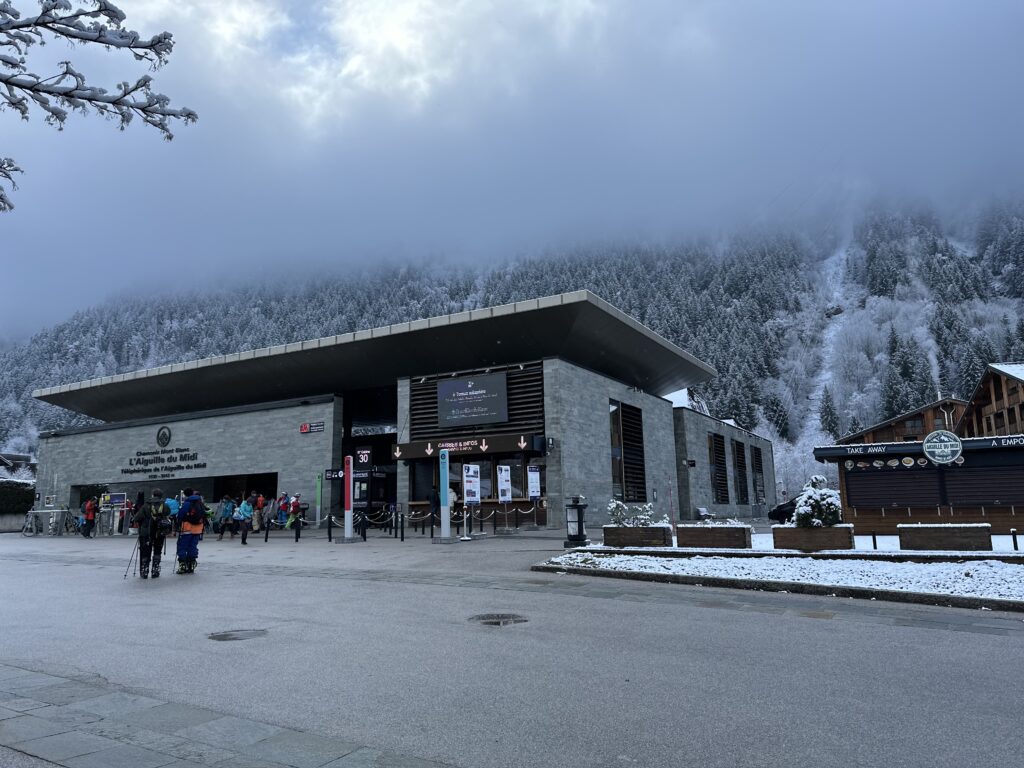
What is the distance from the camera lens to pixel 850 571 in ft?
39.4

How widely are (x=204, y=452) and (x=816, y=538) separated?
35318mm

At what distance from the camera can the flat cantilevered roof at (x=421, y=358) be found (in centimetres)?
3053

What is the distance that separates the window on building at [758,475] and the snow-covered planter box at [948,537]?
137 ft

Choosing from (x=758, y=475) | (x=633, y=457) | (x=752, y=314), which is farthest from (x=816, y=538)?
(x=752, y=314)

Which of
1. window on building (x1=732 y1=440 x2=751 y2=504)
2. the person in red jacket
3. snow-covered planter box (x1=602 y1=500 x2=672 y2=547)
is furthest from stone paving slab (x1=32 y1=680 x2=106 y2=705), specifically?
window on building (x1=732 y1=440 x2=751 y2=504)

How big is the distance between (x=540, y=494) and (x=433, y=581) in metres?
16.7

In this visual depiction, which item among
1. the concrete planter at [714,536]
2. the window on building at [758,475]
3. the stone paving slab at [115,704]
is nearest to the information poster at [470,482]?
the concrete planter at [714,536]

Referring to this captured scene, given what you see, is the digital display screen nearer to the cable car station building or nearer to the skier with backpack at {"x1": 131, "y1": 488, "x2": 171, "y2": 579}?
the cable car station building

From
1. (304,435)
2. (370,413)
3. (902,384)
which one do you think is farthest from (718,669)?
(902,384)

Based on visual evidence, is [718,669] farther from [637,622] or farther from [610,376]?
[610,376]

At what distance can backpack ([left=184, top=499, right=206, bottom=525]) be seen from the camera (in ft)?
47.5

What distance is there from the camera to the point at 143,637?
789 cm

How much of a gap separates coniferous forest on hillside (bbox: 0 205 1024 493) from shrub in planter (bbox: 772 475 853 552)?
96182 mm

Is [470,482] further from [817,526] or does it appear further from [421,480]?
[421,480]
